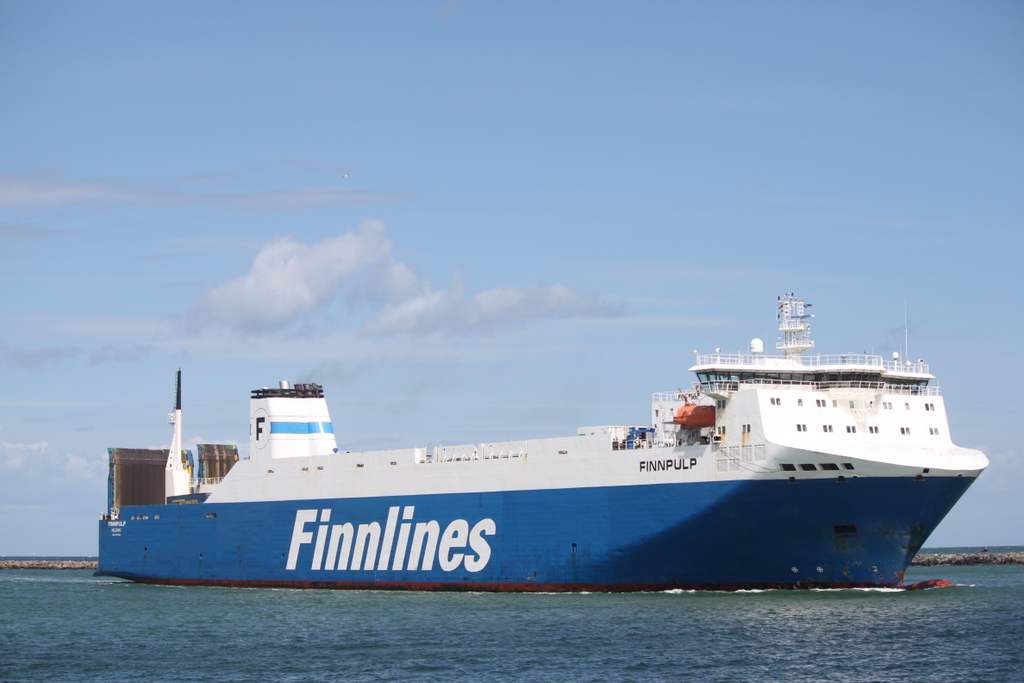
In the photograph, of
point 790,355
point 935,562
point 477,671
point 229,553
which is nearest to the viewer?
point 477,671

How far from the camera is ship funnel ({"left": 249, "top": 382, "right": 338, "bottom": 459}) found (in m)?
48.7

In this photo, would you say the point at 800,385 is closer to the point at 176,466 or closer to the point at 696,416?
the point at 696,416

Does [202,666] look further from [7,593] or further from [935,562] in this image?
[935,562]

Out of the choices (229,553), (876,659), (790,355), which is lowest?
(876,659)

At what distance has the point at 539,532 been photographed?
38.1 meters

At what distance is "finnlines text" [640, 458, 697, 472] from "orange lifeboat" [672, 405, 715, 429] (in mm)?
1299

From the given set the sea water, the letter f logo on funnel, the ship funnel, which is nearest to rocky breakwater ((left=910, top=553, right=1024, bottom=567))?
the sea water

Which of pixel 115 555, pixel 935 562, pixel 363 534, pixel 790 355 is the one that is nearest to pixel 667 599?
pixel 790 355

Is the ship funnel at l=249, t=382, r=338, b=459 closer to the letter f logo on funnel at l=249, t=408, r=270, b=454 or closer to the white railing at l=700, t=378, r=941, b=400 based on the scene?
the letter f logo on funnel at l=249, t=408, r=270, b=454

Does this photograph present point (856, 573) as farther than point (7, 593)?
No

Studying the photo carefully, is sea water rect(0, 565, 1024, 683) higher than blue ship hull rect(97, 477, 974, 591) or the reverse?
the reverse

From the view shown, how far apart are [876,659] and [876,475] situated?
8360 millimetres

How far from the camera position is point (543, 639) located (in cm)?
2823

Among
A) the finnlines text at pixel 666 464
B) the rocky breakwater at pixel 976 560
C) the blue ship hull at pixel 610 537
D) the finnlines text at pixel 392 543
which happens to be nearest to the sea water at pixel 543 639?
the blue ship hull at pixel 610 537
